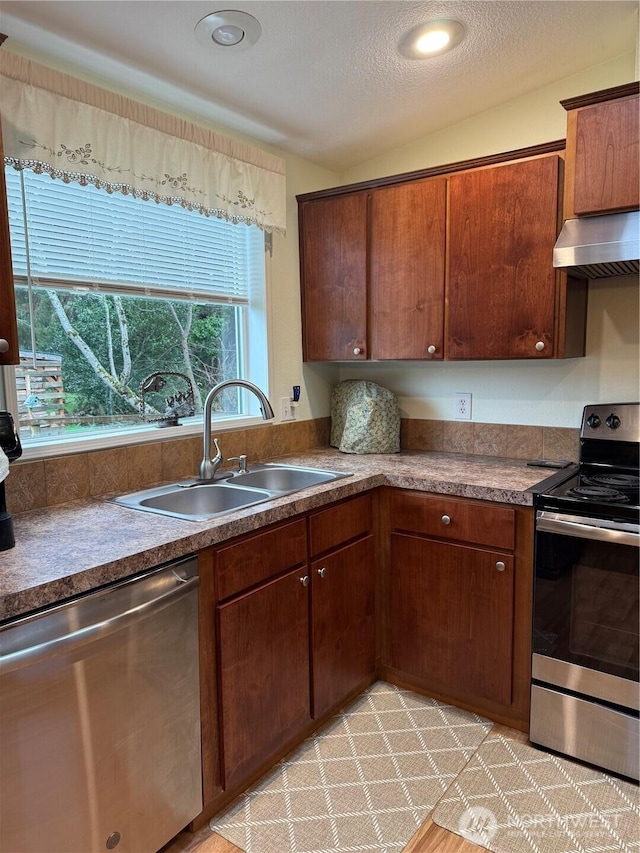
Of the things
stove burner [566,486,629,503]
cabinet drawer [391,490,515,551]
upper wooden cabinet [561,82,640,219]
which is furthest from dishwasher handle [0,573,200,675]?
upper wooden cabinet [561,82,640,219]

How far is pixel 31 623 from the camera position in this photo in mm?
1193

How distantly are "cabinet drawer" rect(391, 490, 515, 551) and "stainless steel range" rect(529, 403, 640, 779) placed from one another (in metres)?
0.13

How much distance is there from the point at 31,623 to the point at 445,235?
2013 millimetres

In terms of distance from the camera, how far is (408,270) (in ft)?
8.12

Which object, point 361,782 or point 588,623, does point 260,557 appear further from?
point 588,623

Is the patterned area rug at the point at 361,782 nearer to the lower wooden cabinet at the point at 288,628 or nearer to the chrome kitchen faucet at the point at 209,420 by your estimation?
the lower wooden cabinet at the point at 288,628

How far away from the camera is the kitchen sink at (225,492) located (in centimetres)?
197

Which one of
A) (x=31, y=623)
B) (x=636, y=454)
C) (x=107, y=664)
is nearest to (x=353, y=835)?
(x=107, y=664)

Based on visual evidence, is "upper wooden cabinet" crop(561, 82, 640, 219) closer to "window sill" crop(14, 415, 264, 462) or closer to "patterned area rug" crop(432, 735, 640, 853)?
"window sill" crop(14, 415, 264, 462)

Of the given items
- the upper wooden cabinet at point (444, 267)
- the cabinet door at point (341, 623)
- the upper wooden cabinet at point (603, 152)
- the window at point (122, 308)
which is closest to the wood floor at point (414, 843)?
the cabinet door at point (341, 623)

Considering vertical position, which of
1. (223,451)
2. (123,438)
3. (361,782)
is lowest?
(361,782)

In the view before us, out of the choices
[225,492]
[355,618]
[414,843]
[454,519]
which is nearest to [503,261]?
[454,519]

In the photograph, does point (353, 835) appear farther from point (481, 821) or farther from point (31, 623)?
point (31, 623)

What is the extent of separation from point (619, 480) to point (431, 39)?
66.0 inches
